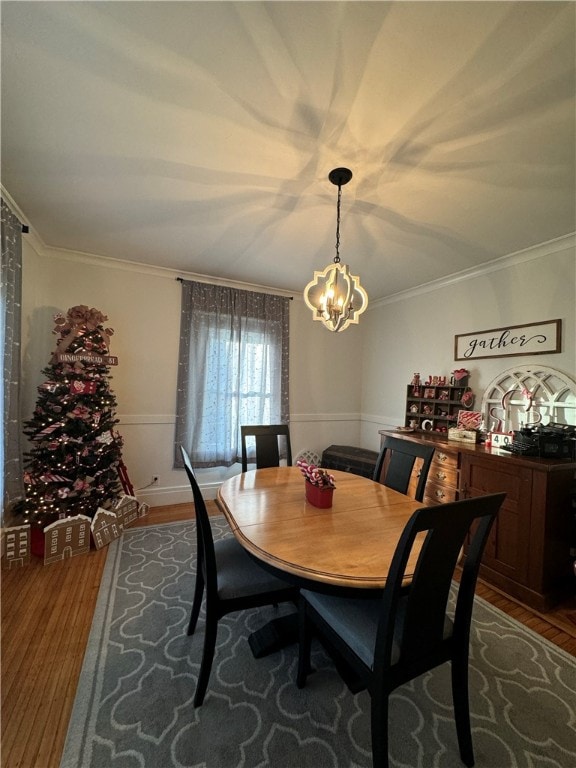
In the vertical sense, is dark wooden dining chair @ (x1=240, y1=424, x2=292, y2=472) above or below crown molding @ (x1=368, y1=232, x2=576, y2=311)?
below

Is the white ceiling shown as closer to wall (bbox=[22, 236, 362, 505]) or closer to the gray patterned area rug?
wall (bbox=[22, 236, 362, 505])

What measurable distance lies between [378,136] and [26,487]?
336cm

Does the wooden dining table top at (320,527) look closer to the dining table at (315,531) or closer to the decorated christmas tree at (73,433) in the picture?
the dining table at (315,531)

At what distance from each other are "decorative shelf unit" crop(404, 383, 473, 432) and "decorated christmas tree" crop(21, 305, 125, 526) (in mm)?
3135

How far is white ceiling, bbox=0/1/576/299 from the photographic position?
1.05 metres

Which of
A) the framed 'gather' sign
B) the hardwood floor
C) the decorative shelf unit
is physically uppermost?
the framed 'gather' sign

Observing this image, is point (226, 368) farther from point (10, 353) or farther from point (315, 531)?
point (315, 531)

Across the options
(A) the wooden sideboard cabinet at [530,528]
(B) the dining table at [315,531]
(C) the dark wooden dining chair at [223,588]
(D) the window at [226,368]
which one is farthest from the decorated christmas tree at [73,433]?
(A) the wooden sideboard cabinet at [530,528]

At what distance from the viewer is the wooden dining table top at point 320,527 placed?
1.04m

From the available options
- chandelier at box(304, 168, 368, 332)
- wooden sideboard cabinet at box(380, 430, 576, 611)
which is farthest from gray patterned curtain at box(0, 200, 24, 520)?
wooden sideboard cabinet at box(380, 430, 576, 611)

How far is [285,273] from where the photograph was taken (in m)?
3.34

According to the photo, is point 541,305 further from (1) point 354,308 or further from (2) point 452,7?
(2) point 452,7

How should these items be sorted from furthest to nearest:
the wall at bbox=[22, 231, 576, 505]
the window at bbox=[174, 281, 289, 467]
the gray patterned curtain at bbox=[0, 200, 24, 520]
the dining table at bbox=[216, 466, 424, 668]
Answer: the window at bbox=[174, 281, 289, 467] < the wall at bbox=[22, 231, 576, 505] < the gray patterned curtain at bbox=[0, 200, 24, 520] < the dining table at bbox=[216, 466, 424, 668]

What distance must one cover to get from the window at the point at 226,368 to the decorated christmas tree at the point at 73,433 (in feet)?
2.82
